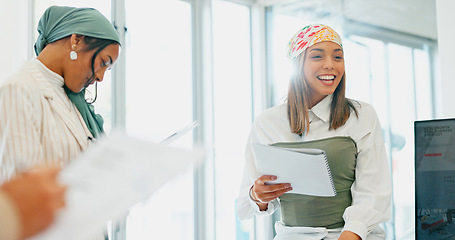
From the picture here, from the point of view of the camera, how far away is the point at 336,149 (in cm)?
177

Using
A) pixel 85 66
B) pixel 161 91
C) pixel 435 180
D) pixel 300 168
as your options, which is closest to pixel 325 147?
pixel 300 168

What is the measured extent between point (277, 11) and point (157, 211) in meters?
1.88

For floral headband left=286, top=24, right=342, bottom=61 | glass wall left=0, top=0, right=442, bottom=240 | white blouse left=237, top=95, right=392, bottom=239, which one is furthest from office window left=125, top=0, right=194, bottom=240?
floral headband left=286, top=24, right=342, bottom=61

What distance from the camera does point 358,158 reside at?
1801mm

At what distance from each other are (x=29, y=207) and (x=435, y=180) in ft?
4.78

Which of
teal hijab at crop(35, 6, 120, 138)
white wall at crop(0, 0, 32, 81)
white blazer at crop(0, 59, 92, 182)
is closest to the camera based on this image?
white blazer at crop(0, 59, 92, 182)

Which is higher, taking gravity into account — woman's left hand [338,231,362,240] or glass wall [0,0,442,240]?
glass wall [0,0,442,240]

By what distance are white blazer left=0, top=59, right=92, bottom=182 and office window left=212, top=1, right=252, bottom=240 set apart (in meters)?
2.55

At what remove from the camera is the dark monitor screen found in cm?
170

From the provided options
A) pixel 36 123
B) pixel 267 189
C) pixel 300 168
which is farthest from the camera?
pixel 267 189

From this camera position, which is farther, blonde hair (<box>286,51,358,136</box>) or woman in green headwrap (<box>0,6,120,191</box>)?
blonde hair (<box>286,51,358,136</box>)

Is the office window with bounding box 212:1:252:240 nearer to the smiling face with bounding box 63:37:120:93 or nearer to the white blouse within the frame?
the white blouse

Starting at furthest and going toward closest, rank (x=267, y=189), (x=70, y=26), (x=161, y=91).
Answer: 1. (x=161, y=91)
2. (x=267, y=189)
3. (x=70, y=26)

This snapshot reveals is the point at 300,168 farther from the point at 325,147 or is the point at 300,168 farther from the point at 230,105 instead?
the point at 230,105
